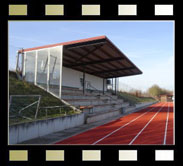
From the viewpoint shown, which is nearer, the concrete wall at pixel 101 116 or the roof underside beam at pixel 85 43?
the concrete wall at pixel 101 116

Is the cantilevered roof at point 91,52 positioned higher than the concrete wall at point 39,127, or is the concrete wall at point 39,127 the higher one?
the cantilevered roof at point 91,52

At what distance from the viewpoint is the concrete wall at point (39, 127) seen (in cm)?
756

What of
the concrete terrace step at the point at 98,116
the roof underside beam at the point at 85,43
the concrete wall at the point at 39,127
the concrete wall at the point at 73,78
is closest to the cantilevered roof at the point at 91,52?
the roof underside beam at the point at 85,43

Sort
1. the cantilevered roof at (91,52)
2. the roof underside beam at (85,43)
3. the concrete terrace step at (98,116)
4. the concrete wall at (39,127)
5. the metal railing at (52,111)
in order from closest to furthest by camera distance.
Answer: the concrete wall at (39,127), the metal railing at (52,111), the concrete terrace step at (98,116), the roof underside beam at (85,43), the cantilevered roof at (91,52)

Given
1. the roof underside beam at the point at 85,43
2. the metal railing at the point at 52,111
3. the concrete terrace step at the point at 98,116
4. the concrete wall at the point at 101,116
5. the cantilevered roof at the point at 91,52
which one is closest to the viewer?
the metal railing at the point at 52,111

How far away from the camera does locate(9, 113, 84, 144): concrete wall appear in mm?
7565

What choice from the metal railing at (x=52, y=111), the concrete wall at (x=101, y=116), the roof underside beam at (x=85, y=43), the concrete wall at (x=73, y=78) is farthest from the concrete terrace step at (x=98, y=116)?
the concrete wall at (x=73, y=78)

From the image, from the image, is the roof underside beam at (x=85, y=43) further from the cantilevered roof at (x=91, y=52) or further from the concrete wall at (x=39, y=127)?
the concrete wall at (x=39, y=127)

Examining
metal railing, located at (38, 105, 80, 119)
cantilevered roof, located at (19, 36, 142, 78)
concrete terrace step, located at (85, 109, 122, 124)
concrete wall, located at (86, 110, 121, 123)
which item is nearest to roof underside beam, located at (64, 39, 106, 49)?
cantilevered roof, located at (19, 36, 142, 78)

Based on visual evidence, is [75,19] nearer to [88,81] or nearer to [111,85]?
[88,81]

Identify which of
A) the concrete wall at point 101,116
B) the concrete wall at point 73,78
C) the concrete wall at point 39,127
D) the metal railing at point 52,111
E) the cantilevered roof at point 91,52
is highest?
the cantilevered roof at point 91,52

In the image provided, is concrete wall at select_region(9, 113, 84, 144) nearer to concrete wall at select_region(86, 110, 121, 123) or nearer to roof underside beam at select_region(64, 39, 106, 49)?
concrete wall at select_region(86, 110, 121, 123)
